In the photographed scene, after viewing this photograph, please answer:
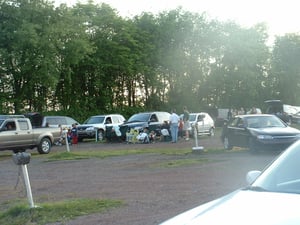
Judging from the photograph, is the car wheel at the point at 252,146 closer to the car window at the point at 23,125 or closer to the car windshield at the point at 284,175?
the car window at the point at 23,125

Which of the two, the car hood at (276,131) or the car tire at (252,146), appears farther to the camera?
the car tire at (252,146)

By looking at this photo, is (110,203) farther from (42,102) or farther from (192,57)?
(192,57)

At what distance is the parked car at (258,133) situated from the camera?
19.1m

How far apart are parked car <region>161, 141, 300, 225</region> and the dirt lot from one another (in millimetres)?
3247

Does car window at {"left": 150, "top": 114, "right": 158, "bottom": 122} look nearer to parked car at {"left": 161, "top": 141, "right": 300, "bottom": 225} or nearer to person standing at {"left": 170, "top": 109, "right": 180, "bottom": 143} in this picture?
person standing at {"left": 170, "top": 109, "right": 180, "bottom": 143}

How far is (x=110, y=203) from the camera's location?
32.6 ft

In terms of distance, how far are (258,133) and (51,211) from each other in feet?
38.0

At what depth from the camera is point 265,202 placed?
14.5ft

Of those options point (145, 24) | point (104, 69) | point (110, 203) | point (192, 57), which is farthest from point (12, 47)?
point (110, 203)

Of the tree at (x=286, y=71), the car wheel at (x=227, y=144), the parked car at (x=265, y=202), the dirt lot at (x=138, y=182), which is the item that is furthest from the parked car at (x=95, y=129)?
the tree at (x=286, y=71)

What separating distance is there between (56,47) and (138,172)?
30.6m

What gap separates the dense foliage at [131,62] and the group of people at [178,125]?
14.9 metres

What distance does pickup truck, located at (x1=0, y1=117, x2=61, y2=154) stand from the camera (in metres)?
24.5

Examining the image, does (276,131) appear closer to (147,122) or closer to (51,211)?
(51,211)
